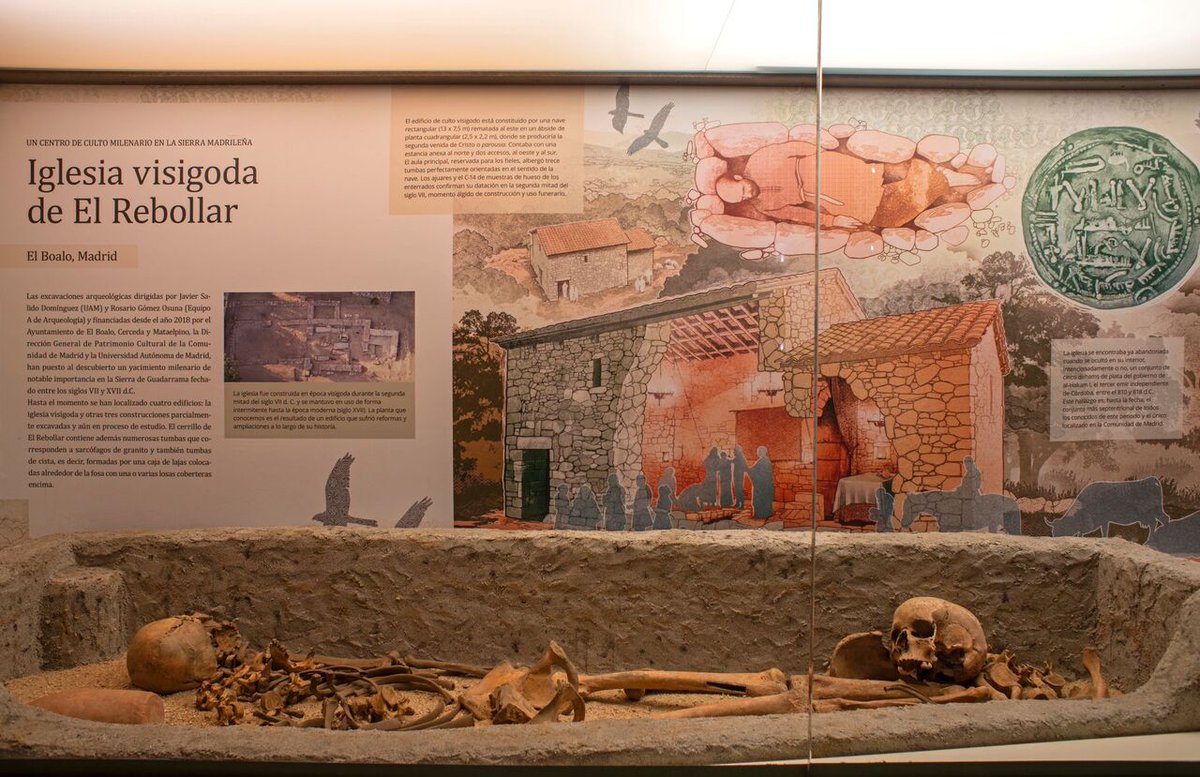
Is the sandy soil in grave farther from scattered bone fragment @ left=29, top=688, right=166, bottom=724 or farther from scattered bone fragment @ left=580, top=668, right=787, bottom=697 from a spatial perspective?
scattered bone fragment @ left=29, top=688, right=166, bottom=724

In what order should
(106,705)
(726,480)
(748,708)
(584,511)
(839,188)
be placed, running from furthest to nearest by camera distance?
(584,511)
(726,480)
(839,188)
(748,708)
(106,705)

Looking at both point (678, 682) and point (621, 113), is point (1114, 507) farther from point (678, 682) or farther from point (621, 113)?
point (621, 113)

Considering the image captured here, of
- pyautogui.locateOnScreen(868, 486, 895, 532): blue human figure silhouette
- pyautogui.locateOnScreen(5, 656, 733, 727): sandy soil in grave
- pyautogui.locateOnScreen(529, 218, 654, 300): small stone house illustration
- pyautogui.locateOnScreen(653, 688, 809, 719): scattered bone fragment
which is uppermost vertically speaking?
pyautogui.locateOnScreen(529, 218, 654, 300): small stone house illustration

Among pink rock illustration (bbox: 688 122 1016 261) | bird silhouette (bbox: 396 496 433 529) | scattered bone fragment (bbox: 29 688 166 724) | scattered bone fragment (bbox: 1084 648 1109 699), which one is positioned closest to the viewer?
scattered bone fragment (bbox: 29 688 166 724)

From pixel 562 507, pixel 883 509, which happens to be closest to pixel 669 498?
pixel 562 507

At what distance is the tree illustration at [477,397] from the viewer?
11.3 ft

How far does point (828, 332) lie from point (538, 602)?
1.64m

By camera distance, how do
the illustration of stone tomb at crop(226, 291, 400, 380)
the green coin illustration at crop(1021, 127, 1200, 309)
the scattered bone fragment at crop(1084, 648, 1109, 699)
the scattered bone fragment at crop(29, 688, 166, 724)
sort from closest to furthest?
the green coin illustration at crop(1021, 127, 1200, 309) → the scattered bone fragment at crop(29, 688, 166, 724) → the scattered bone fragment at crop(1084, 648, 1109, 699) → the illustration of stone tomb at crop(226, 291, 400, 380)

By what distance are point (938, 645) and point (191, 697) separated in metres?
2.71

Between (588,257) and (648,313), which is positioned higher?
(588,257)

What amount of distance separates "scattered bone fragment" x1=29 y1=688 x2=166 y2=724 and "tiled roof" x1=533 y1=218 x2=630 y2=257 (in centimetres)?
211

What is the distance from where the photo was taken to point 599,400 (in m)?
3.36

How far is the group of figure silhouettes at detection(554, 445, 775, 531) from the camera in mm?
3248

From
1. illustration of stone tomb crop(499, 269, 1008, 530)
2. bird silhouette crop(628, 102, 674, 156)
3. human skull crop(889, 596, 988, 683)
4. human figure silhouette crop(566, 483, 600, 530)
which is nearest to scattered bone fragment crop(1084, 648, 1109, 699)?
human skull crop(889, 596, 988, 683)
